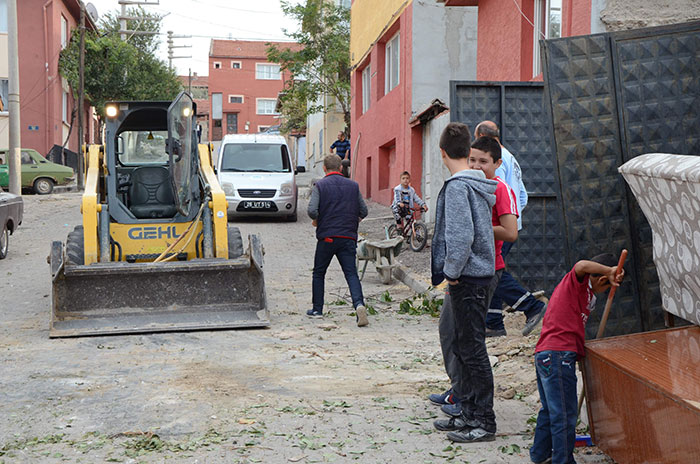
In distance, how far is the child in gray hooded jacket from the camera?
4.41 meters

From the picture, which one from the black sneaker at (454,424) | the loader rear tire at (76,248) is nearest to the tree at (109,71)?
the loader rear tire at (76,248)

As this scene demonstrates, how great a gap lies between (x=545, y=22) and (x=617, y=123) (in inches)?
270

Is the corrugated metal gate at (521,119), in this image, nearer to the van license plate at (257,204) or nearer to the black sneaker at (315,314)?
the black sneaker at (315,314)

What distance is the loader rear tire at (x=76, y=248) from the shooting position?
339 inches

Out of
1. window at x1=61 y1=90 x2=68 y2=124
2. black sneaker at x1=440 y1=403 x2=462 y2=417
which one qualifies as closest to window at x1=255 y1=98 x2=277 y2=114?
window at x1=61 y1=90 x2=68 y2=124

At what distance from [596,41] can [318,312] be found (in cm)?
447

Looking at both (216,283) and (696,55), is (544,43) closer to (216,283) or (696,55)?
(696,55)

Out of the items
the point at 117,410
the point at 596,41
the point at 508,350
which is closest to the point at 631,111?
the point at 596,41

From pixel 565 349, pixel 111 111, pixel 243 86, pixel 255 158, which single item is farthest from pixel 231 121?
pixel 565 349

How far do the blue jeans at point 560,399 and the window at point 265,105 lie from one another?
6587 cm

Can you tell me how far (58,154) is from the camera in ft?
102

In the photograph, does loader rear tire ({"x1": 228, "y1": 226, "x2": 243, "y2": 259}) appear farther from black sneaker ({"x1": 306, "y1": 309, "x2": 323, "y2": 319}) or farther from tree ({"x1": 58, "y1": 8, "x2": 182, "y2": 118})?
tree ({"x1": 58, "y1": 8, "x2": 182, "y2": 118})

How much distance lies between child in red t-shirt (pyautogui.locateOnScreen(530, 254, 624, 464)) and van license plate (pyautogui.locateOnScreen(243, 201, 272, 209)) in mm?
15122

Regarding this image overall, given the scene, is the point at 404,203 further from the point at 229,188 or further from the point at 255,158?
the point at 255,158
